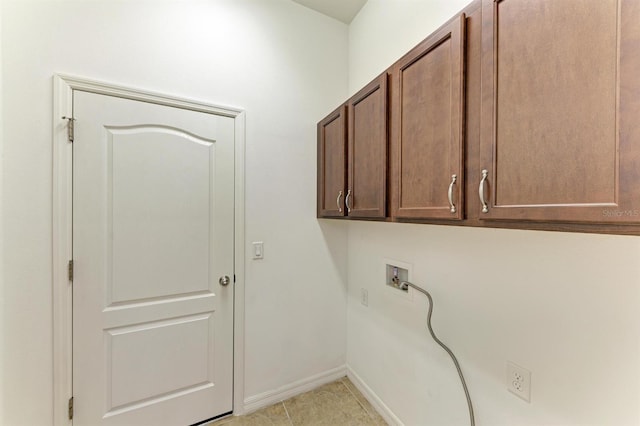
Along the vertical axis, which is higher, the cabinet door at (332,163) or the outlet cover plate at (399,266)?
the cabinet door at (332,163)

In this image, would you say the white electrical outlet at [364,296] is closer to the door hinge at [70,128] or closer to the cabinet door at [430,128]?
the cabinet door at [430,128]

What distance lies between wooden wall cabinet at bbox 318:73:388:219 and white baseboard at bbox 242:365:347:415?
4.36 feet

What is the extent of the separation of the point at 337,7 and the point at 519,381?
8.45 ft

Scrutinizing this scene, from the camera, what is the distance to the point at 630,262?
759 millimetres

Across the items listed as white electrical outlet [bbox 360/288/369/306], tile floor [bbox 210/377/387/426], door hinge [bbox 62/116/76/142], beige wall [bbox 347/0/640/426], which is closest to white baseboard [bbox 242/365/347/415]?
tile floor [bbox 210/377/387/426]

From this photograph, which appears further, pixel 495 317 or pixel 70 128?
pixel 70 128

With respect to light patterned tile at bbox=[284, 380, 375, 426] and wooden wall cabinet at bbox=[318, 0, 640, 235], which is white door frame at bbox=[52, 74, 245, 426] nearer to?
light patterned tile at bbox=[284, 380, 375, 426]

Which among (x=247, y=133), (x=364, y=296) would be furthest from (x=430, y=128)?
(x=364, y=296)

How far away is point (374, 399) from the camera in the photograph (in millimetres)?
1837

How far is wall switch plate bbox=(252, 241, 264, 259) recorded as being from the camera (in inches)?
72.4

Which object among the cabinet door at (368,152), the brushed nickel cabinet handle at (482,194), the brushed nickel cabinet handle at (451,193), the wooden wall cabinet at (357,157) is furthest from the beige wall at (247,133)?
the brushed nickel cabinet handle at (482,194)

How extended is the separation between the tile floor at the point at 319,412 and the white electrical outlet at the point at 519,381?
1.01 m

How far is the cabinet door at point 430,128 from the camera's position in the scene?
893 mm

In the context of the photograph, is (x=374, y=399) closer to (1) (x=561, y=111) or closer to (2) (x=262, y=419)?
(2) (x=262, y=419)
